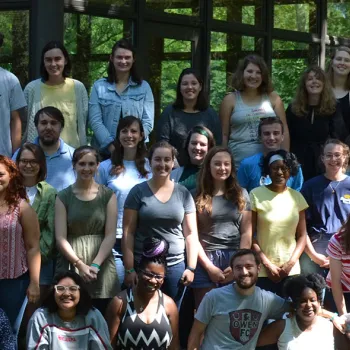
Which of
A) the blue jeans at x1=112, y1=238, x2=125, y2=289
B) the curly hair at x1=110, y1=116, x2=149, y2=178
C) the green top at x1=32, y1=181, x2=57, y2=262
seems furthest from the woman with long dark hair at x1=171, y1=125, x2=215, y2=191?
the green top at x1=32, y1=181, x2=57, y2=262

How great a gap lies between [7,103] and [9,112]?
0.24 feet

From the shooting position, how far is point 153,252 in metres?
6.83

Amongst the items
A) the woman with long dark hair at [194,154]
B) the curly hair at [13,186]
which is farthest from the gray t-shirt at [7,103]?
the woman with long dark hair at [194,154]

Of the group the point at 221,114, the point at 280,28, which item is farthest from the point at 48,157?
the point at 280,28

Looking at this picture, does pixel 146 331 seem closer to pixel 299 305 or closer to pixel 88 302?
pixel 88 302

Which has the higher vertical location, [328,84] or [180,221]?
[328,84]

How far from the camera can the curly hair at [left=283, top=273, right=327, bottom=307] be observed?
6809 millimetres

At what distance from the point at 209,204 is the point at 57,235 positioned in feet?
3.75

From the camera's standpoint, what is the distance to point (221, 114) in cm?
841

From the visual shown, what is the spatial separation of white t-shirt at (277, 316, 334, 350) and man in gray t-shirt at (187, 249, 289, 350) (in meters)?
0.17

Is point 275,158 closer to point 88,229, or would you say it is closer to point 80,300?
point 88,229

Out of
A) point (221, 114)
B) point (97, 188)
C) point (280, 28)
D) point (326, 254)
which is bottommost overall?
point (326, 254)

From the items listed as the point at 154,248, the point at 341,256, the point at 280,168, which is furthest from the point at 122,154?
the point at 341,256

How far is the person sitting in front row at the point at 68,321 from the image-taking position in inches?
259
